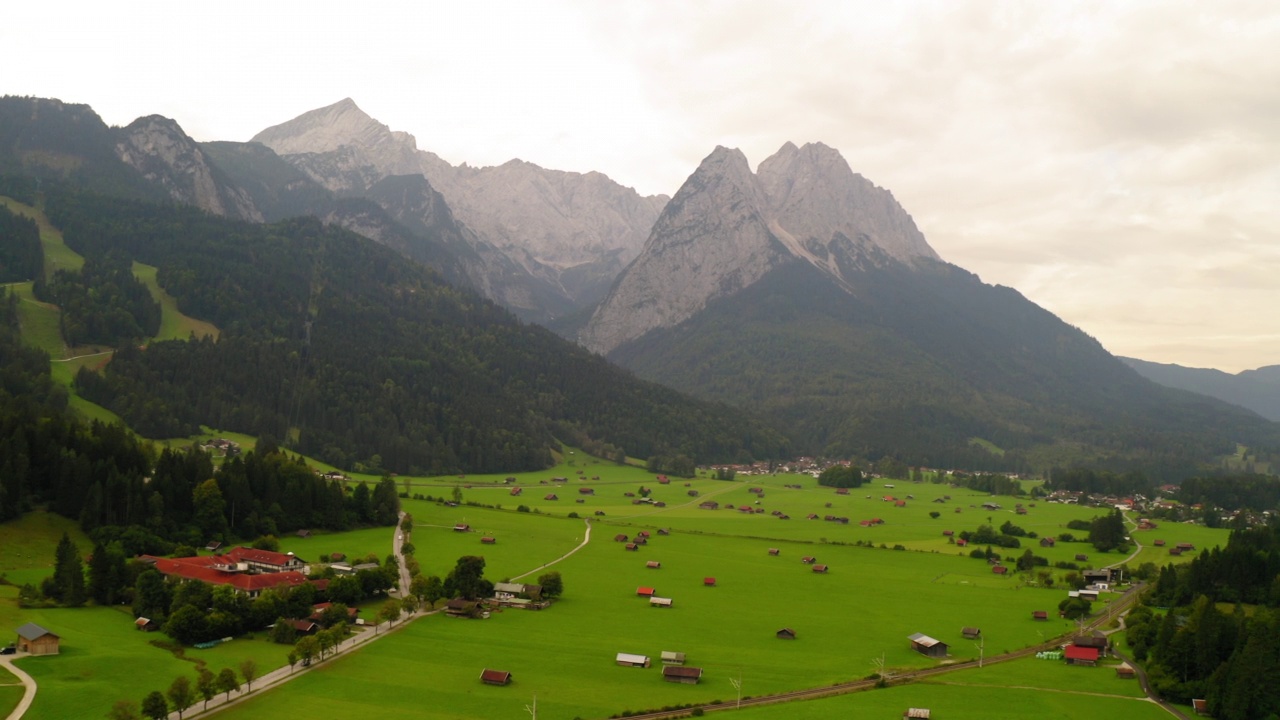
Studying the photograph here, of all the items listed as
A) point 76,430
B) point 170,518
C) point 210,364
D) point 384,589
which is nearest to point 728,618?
point 384,589

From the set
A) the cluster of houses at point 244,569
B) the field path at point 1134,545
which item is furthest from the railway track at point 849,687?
the field path at point 1134,545

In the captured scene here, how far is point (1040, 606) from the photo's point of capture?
8838 centimetres

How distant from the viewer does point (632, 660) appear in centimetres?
6575

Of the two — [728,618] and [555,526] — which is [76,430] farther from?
[728,618]

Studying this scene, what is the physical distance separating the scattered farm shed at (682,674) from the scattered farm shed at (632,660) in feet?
7.33

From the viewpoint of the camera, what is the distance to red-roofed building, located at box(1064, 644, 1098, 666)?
70000 mm

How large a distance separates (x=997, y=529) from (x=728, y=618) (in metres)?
70.8

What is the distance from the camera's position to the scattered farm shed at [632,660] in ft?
215

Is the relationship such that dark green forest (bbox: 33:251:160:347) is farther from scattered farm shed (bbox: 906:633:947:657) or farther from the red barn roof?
the red barn roof

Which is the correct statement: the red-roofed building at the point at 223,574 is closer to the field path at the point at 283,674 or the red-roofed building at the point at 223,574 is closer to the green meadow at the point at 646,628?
the green meadow at the point at 646,628

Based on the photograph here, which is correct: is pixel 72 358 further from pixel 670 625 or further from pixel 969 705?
pixel 969 705

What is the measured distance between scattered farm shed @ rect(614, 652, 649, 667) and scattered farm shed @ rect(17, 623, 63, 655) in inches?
1360

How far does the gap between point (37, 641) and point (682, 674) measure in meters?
39.0

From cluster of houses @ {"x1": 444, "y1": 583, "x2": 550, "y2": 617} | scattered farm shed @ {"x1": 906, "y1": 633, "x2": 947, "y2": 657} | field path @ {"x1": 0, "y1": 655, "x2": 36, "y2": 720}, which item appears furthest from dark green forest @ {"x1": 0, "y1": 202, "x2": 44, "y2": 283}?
scattered farm shed @ {"x1": 906, "y1": 633, "x2": 947, "y2": 657}
